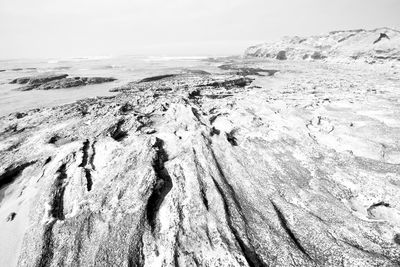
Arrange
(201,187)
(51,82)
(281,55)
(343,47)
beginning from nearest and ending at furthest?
(201,187) → (51,82) → (343,47) → (281,55)

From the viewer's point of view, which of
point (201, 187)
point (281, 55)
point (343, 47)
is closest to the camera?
point (201, 187)

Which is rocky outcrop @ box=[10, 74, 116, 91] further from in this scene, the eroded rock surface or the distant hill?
the distant hill

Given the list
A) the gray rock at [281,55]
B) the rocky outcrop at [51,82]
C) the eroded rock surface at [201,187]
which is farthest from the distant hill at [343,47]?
the rocky outcrop at [51,82]

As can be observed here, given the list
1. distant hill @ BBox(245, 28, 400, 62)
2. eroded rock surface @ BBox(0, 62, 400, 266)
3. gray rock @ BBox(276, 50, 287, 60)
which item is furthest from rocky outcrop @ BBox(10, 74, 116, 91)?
gray rock @ BBox(276, 50, 287, 60)

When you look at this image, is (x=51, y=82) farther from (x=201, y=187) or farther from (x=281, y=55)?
(x=281, y=55)

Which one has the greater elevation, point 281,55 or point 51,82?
point 51,82

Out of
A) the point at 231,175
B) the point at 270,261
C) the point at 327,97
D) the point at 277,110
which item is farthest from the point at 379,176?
the point at 327,97

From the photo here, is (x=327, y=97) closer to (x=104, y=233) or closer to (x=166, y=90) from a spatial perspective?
(x=166, y=90)

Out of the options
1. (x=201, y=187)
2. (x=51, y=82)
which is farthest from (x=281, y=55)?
(x=201, y=187)
